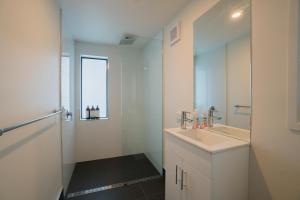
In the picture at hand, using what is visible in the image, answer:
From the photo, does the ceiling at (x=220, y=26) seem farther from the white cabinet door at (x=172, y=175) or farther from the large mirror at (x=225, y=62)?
the white cabinet door at (x=172, y=175)

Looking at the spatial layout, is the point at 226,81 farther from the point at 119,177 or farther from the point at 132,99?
the point at 119,177

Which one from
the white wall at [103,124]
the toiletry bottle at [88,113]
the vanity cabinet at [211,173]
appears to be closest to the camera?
the vanity cabinet at [211,173]

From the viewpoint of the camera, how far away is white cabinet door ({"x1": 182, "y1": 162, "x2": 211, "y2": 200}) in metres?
1.03

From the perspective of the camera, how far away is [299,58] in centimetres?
85

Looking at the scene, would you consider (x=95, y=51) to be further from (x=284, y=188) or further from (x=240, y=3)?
(x=284, y=188)

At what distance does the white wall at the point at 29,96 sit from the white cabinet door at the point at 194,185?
3.89 feet

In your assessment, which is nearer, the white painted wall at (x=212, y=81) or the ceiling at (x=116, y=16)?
the white painted wall at (x=212, y=81)

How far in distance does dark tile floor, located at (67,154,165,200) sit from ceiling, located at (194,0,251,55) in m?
1.94

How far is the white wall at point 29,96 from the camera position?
79 cm

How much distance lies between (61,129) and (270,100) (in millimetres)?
2182

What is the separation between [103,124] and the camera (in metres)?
3.04

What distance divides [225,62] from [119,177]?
222 cm

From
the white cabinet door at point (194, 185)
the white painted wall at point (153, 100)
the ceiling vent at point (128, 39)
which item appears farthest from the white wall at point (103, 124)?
the white cabinet door at point (194, 185)

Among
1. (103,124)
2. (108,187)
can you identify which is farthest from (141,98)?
(108,187)
